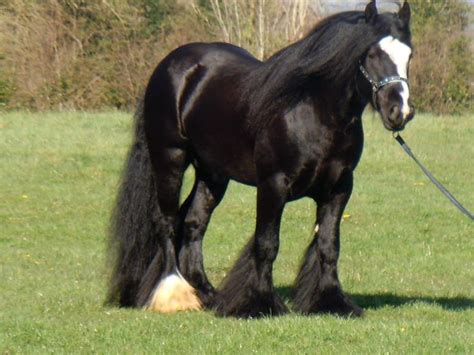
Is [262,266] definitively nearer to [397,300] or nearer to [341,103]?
[341,103]

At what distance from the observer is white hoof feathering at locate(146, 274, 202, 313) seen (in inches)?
350

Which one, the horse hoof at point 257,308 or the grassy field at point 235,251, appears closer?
the grassy field at point 235,251

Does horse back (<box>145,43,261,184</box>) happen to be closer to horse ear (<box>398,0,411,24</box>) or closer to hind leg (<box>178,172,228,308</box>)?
hind leg (<box>178,172,228,308</box>)

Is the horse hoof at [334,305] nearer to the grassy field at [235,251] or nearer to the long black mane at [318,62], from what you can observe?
the grassy field at [235,251]

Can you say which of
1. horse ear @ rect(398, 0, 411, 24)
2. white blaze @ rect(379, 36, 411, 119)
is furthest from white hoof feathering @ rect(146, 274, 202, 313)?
horse ear @ rect(398, 0, 411, 24)

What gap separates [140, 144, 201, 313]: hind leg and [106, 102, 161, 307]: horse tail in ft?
0.25

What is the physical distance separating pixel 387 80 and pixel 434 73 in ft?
74.2

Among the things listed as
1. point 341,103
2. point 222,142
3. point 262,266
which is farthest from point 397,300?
point 341,103

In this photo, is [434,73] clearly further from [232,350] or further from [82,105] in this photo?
[232,350]

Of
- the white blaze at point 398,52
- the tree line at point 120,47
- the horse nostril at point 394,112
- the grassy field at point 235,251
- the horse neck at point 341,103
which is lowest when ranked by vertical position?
the tree line at point 120,47

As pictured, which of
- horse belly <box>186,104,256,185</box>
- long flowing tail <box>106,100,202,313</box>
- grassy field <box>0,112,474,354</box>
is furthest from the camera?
long flowing tail <box>106,100,202,313</box>

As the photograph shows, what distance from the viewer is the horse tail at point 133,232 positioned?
925 cm

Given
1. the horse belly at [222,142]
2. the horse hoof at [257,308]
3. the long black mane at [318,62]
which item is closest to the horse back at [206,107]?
the horse belly at [222,142]

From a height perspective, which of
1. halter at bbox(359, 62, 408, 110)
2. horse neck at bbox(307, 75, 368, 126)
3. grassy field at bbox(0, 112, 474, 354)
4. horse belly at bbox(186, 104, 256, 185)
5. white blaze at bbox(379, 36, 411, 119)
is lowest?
grassy field at bbox(0, 112, 474, 354)
